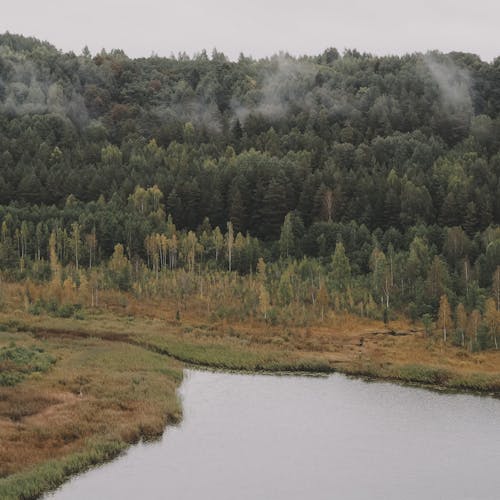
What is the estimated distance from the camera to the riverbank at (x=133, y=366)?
53.8 m

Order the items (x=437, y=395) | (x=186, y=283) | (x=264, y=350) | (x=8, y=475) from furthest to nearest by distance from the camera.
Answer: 1. (x=186, y=283)
2. (x=264, y=350)
3. (x=437, y=395)
4. (x=8, y=475)

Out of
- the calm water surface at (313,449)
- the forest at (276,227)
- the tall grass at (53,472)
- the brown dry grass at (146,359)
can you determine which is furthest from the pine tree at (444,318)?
the tall grass at (53,472)

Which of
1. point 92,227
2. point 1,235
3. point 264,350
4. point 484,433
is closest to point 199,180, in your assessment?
point 92,227

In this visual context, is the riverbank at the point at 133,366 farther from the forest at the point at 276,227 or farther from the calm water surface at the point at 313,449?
the forest at the point at 276,227

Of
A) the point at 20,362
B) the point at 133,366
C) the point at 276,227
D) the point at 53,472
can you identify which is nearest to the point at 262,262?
the point at 276,227

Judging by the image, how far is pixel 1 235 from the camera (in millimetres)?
138000

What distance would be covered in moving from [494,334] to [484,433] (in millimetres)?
28094

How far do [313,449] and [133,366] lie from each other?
2760 centimetres

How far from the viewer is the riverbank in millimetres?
53750

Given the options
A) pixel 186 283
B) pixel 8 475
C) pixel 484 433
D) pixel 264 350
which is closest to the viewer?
pixel 8 475

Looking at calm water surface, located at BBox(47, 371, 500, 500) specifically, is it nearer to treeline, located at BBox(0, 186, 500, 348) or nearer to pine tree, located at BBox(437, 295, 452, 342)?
pine tree, located at BBox(437, 295, 452, 342)

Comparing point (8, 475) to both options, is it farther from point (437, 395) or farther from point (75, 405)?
point (437, 395)

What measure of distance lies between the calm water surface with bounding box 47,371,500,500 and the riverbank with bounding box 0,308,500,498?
8.17 feet

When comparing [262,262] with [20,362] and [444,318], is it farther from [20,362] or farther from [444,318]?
[20,362]
